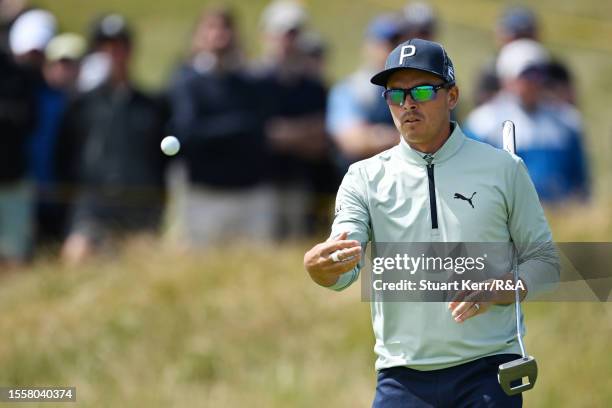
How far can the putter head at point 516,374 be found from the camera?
4.76 meters

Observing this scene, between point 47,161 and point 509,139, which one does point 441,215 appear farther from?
point 47,161

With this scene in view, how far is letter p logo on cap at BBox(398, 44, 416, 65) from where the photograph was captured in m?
4.72

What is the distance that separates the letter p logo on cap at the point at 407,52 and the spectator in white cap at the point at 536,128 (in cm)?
591

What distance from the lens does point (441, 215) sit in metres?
4.75

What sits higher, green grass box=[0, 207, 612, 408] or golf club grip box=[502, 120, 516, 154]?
golf club grip box=[502, 120, 516, 154]

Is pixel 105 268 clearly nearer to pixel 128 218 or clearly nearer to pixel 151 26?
pixel 128 218

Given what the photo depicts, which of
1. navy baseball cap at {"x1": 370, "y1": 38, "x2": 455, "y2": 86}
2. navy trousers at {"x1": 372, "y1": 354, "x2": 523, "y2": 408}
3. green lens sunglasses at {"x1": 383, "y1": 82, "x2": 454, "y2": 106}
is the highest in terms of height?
navy baseball cap at {"x1": 370, "y1": 38, "x2": 455, "y2": 86}

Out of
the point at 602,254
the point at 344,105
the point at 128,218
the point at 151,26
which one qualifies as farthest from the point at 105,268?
the point at 151,26

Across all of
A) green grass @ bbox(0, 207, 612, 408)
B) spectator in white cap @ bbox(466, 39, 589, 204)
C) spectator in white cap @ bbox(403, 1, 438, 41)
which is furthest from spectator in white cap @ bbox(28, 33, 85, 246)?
spectator in white cap @ bbox(466, 39, 589, 204)

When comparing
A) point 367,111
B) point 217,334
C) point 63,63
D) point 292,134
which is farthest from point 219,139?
point 63,63

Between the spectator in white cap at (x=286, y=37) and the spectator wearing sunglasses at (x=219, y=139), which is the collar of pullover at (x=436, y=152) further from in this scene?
the spectator in white cap at (x=286, y=37)

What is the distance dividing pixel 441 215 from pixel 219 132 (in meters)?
6.38

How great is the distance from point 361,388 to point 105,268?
2.83 m

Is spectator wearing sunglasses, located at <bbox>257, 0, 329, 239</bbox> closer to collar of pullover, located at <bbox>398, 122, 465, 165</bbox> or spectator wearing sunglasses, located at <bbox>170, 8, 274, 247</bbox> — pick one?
spectator wearing sunglasses, located at <bbox>170, 8, 274, 247</bbox>
